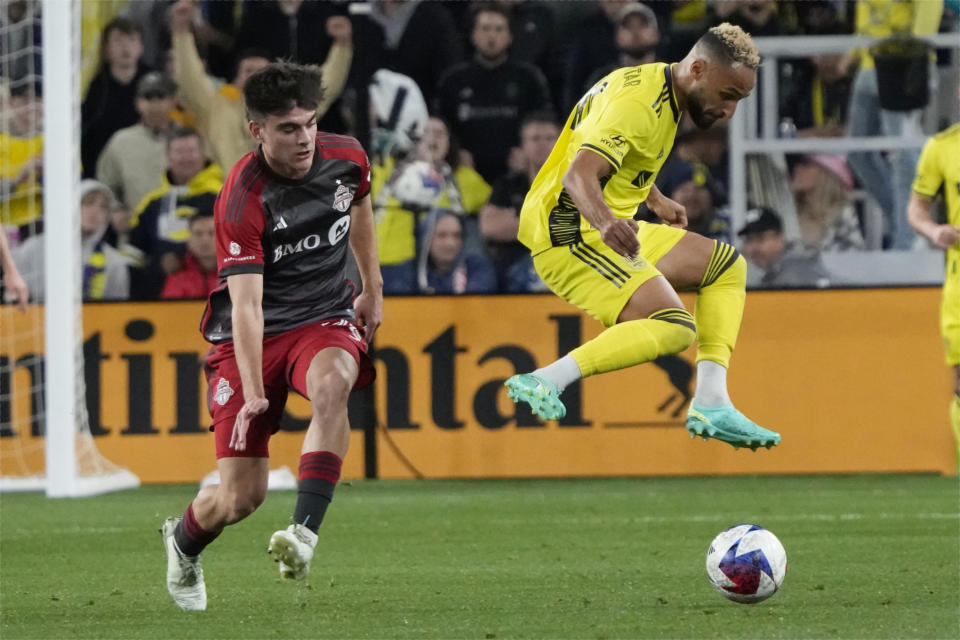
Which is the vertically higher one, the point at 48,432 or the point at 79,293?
the point at 79,293

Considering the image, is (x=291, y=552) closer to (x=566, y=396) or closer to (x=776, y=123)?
(x=566, y=396)

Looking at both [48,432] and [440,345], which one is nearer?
[48,432]

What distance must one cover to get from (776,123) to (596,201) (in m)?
6.77

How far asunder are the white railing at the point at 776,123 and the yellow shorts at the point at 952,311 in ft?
11.2

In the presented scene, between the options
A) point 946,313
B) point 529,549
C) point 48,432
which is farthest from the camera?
point 48,432

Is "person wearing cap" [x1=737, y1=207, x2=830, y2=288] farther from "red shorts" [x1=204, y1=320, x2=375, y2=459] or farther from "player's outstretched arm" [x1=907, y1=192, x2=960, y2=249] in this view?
"red shorts" [x1=204, y1=320, x2=375, y2=459]

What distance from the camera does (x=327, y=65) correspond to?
12.3 metres

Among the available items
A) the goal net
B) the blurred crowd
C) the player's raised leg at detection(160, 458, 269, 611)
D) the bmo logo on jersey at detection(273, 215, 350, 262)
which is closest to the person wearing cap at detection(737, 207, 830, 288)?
the blurred crowd

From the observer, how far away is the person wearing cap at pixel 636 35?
12.2m

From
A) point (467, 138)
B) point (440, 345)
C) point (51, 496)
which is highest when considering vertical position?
point (467, 138)

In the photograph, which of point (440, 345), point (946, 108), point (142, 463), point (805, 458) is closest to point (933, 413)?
point (805, 458)

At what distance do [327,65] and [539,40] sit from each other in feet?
5.33

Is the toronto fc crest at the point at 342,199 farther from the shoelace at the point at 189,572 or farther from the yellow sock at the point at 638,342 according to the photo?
the shoelace at the point at 189,572

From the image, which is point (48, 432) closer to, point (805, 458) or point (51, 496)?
point (51, 496)
